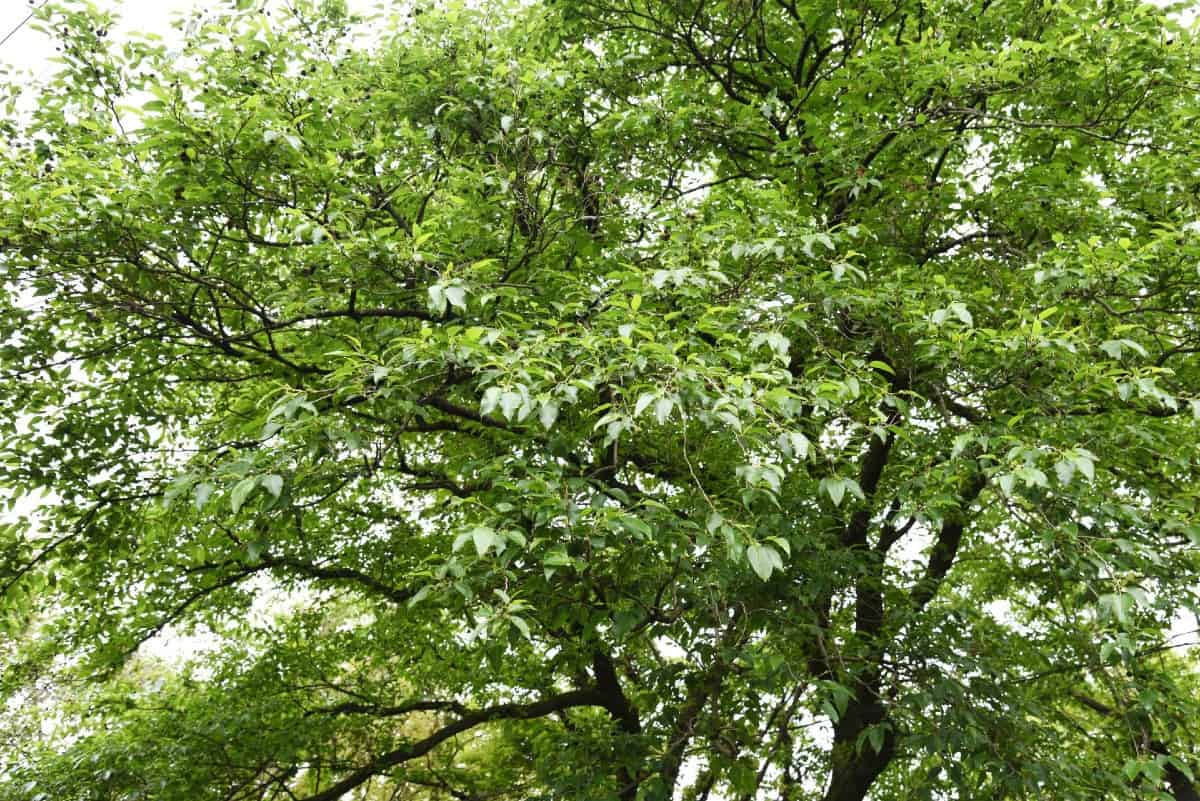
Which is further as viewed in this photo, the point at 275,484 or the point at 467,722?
the point at 467,722

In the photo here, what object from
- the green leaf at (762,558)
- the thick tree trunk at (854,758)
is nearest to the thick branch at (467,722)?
the thick tree trunk at (854,758)

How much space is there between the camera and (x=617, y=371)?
284 cm

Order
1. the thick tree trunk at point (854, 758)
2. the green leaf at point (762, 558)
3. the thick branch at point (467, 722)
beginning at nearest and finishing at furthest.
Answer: the green leaf at point (762, 558) → the thick tree trunk at point (854, 758) → the thick branch at point (467, 722)

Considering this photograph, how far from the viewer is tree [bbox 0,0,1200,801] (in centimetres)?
317

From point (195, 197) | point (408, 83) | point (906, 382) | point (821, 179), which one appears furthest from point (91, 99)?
point (906, 382)

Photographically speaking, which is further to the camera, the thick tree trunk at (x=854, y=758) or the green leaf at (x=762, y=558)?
the thick tree trunk at (x=854, y=758)

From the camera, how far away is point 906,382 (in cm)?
495

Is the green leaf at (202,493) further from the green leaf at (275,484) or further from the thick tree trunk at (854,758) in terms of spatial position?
the thick tree trunk at (854,758)

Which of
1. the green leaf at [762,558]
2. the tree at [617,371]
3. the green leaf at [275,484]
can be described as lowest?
the green leaf at [762,558]

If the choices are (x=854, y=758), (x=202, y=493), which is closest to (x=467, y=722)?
(x=854, y=758)

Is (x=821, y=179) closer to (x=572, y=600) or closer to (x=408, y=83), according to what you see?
(x=408, y=83)

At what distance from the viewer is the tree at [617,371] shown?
3.17 meters

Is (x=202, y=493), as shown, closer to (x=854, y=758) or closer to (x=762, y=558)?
(x=762, y=558)

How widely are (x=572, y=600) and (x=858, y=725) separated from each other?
3.25m
